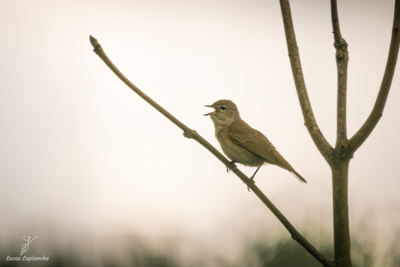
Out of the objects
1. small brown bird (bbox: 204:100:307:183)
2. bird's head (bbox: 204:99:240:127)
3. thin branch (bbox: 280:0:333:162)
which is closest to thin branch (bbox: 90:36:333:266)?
thin branch (bbox: 280:0:333:162)

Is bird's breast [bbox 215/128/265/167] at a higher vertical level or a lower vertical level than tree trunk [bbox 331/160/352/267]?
higher

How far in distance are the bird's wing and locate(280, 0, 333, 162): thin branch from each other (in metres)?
1.11

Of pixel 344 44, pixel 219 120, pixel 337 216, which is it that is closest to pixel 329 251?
pixel 337 216

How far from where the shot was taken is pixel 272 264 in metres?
→ 1.82

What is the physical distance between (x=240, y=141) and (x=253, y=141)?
0.35 feet

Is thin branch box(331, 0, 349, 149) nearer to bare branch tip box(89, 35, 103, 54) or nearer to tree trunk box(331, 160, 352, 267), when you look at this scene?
tree trunk box(331, 160, 352, 267)

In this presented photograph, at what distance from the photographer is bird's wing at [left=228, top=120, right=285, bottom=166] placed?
2.80 m

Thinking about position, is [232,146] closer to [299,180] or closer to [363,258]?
[299,180]

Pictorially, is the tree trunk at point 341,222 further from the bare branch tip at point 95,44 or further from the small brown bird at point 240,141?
the small brown bird at point 240,141

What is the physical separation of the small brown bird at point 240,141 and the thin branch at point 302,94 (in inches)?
42.4

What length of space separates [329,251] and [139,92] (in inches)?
47.6

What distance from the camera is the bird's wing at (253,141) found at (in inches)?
110

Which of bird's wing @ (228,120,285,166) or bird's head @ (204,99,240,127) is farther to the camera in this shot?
bird's head @ (204,99,240,127)

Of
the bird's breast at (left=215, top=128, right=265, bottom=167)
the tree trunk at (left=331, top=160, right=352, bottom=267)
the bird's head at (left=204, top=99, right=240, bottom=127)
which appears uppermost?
the bird's head at (left=204, top=99, right=240, bottom=127)
